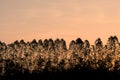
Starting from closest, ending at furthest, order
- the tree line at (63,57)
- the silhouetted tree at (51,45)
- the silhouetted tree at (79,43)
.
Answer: the tree line at (63,57), the silhouetted tree at (79,43), the silhouetted tree at (51,45)

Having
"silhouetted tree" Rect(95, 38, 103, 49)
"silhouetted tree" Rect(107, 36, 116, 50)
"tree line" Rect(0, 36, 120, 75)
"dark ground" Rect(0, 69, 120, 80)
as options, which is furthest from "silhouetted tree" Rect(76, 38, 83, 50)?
"dark ground" Rect(0, 69, 120, 80)

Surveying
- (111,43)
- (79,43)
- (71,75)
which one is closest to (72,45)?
(79,43)

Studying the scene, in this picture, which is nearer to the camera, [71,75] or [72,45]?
[71,75]

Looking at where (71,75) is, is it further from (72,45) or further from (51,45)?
(51,45)

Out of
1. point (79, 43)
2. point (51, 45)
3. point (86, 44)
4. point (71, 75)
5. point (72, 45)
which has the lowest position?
point (71, 75)

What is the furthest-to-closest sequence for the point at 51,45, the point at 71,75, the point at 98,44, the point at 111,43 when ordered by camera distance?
the point at 51,45
the point at 98,44
the point at 111,43
the point at 71,75

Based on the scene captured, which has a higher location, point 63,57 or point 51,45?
point 51,45

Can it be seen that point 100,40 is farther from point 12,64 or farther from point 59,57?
point 12,64

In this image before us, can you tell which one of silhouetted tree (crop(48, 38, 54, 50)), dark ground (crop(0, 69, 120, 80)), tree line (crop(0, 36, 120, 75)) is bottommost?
dark ground (crop(0, 69, 120, 80))

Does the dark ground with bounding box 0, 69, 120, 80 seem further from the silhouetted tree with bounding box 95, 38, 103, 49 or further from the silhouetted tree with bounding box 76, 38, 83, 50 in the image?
the silhouetted tree with bounding box 76, 38, 83, 50

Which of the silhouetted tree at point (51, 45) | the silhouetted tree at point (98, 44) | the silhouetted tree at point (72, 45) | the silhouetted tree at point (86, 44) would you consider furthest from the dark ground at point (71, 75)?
the silhouetted tree at point (86, 44)

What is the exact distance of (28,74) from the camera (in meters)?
176

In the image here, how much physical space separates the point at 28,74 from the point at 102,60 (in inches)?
1301

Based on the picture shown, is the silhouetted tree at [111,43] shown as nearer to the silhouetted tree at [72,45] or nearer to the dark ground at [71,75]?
the dark ground at [71,75]
